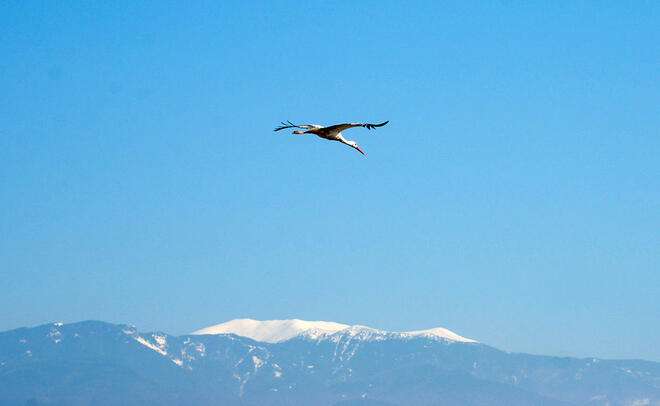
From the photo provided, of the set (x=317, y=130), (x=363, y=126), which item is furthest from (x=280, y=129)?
(x=363, y=126)

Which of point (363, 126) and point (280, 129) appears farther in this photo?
point (280, 129)

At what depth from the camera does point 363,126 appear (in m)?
40.3

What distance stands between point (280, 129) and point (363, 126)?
14.8 feet

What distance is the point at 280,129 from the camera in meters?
42.9

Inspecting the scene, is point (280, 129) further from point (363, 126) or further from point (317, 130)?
point (363, 126)

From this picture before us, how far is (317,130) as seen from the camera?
4319 cm

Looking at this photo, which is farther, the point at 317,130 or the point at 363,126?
the point at 317,130

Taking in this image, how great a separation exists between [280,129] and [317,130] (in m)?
1.70
